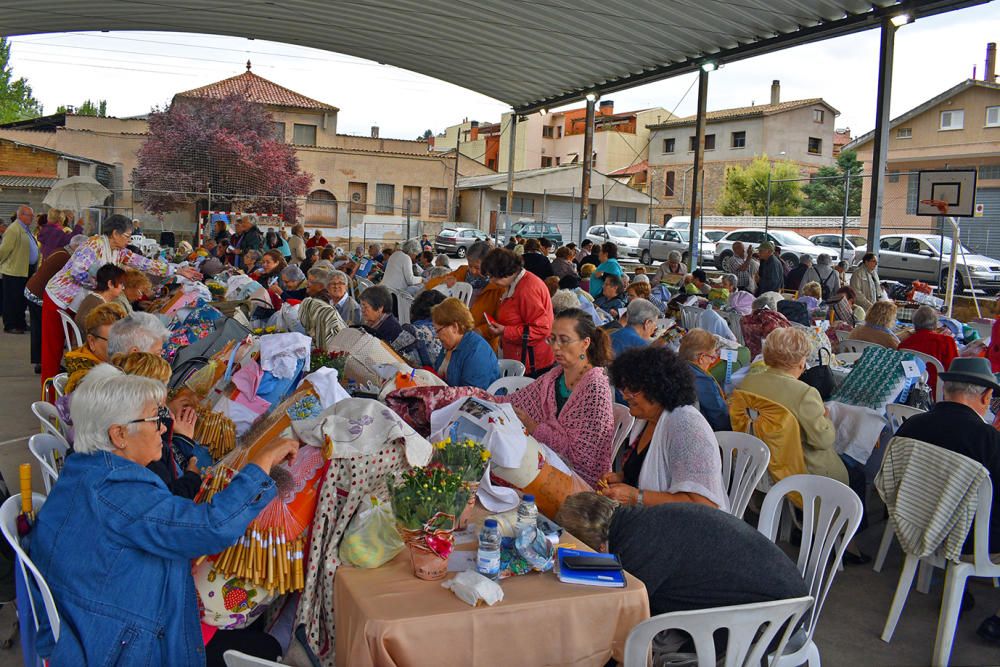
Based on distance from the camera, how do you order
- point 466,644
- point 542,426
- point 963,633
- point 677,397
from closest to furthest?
point 466,644, point 677,397, point 963,633, point 542,426

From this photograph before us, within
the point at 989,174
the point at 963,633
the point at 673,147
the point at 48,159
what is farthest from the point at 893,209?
the point at 48,159

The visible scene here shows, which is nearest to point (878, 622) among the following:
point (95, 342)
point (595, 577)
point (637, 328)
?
point (595, 577)

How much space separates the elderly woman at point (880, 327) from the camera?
658cm

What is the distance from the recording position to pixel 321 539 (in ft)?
8.59

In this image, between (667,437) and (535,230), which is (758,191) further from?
(667,437)

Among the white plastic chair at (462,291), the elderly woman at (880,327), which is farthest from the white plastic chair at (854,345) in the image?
the white plastic chair at (462,291)

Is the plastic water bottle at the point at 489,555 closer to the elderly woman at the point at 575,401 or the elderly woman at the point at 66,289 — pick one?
the elderly woman at the point at 575,401

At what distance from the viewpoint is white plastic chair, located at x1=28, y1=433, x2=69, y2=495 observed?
123 inches

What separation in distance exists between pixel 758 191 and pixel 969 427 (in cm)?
3366

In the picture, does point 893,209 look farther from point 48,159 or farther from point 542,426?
point 48,159

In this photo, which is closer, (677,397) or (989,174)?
(677,397)

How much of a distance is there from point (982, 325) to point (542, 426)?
7230mm

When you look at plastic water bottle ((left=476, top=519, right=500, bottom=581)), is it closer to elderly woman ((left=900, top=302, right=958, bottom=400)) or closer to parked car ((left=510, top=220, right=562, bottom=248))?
elderly woman ((left=900, top=302, right=958, bottom=400))

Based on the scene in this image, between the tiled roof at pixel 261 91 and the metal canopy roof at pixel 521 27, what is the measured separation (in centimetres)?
2011
